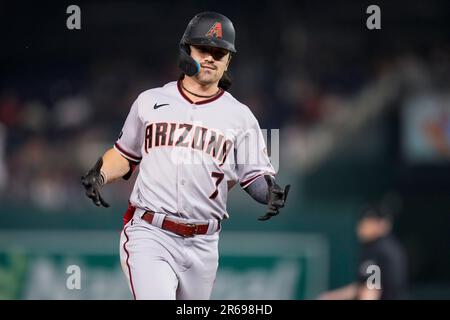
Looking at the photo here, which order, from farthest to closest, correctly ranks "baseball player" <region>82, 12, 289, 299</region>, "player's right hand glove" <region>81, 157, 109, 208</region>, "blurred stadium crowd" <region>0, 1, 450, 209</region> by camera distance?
"blurred stadium crowd" <region>0, 1, 450, 209</region>
"baseball player" <region>82, 12, 289, 299</region>
"player's right hand glove" <region>81, 157, 109, 208</region>

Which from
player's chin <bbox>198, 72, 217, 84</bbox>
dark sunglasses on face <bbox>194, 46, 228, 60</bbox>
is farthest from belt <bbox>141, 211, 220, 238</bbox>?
dark sunglasses on face <bbox>194, 46, 228, 60</bbox>

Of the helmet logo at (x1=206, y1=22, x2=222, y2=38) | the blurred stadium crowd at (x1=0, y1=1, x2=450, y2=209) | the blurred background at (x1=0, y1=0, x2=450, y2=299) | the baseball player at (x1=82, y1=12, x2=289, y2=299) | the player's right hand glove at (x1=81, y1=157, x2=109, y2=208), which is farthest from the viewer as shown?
the blurred stadium crowd at (x1=0, y1=1, x2=450, y2=209)

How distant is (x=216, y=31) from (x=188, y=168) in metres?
0.72

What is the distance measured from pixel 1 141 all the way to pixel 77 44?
6.68 feet

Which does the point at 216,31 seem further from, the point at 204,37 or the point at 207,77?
the point at 207,77

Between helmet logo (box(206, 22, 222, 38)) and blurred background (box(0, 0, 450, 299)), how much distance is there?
173 inches

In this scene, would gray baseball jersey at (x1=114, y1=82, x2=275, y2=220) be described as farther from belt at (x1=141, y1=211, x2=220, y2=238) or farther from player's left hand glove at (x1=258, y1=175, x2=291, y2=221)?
player's left hand glove at (x1=258, y1=175, x2=291, y2=221)

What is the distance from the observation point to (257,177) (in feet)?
15.8

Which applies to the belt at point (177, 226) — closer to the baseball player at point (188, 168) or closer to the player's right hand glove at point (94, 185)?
the baseball player at point (188, 168)

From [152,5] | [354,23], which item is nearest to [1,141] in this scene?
[152,5]

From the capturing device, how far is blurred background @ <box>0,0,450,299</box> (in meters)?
8.92

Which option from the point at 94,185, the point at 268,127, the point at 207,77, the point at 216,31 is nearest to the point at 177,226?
the point at 94,185

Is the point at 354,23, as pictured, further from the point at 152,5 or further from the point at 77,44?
the point at 77,44

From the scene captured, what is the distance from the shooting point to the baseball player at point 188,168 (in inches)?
180
